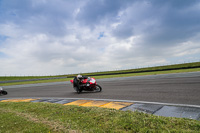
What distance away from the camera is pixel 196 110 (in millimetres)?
4285

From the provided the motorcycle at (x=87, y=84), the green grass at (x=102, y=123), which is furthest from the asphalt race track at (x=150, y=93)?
the green grass at (x=102, y=123)

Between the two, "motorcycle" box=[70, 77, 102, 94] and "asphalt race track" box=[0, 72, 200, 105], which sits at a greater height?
"motorcycle" box=[70, 77, 102, 94]

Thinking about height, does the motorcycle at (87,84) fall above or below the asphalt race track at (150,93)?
above

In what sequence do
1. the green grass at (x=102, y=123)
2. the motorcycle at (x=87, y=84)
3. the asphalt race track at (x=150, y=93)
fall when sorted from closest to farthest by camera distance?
1. the green grass at (x=102, y=123)
2. the asphalt race track at (x=150, y=93)
3. the motorcycle at (x=87, y=84)

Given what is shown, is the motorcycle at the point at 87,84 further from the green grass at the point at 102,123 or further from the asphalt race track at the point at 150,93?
the green grass at the point at 102,123

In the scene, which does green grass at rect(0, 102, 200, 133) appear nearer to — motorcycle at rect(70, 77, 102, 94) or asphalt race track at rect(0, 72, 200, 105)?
asphalt race track at rect(0, 72, 200, 105)

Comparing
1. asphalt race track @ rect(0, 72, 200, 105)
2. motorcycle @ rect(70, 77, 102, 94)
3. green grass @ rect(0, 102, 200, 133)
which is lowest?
asphalt race track @ rect(0, 72, 200, 105)

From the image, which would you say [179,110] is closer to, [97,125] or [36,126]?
[97,125]

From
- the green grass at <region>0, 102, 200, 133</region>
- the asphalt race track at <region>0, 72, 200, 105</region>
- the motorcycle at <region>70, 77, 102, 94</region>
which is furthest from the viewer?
the motorcycle at <region>70, 77, 102, 94</region>

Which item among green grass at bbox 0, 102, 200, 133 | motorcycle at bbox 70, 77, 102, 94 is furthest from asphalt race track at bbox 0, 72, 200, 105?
green grass at bbox 0, 102, 200, 133

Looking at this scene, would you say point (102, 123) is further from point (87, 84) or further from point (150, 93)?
point (87, 84)

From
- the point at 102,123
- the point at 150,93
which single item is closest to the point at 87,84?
the point at 150,93

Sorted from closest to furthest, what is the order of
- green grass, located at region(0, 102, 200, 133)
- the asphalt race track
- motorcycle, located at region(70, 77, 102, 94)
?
green grass, located at region(0, 102, 200, 133) → the asphalt race track → motorcycle, located at region(70, 77, 102, 94)

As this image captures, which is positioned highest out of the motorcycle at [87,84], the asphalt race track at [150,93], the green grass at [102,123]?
the motorcycle at [87,84]
